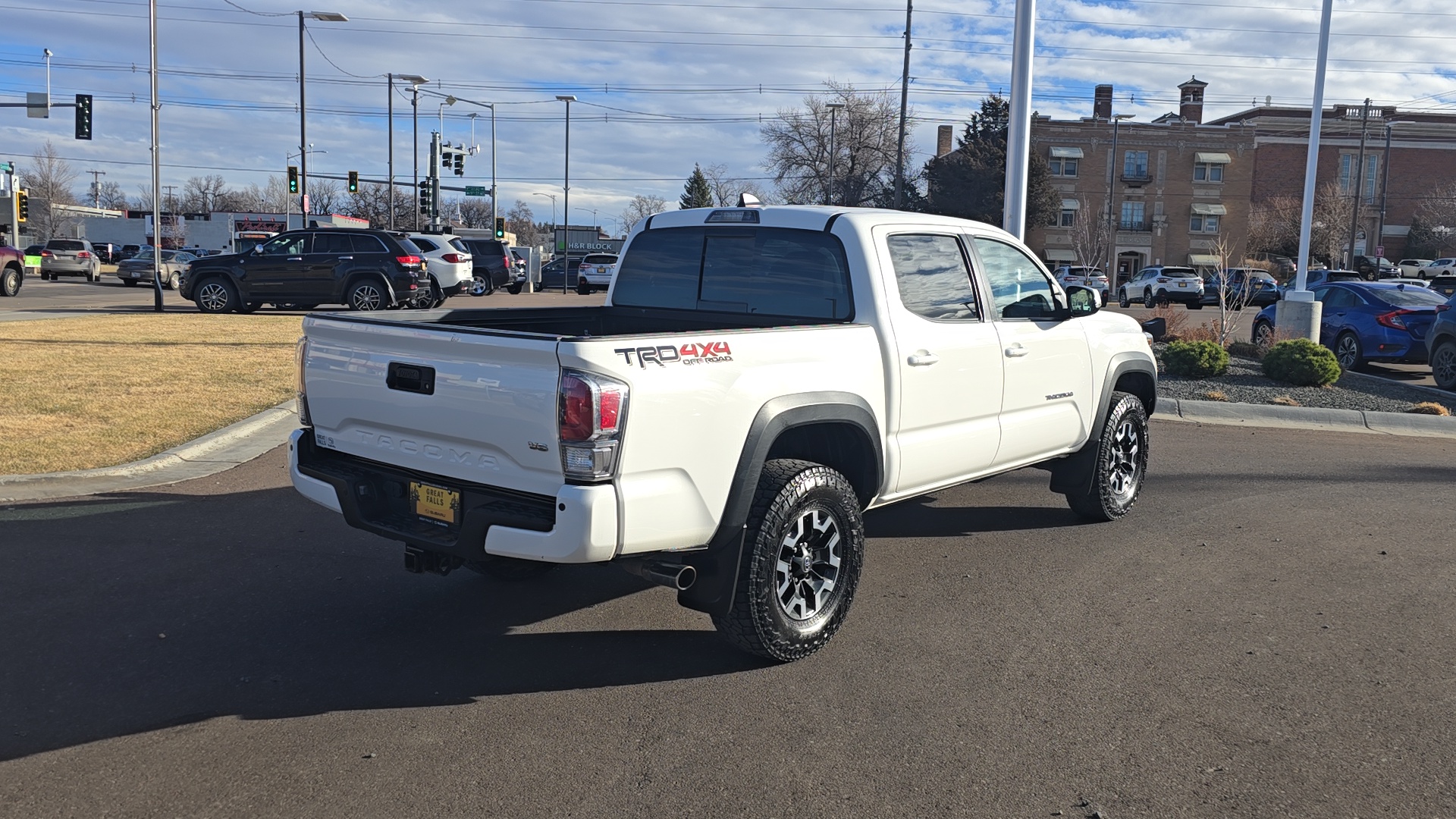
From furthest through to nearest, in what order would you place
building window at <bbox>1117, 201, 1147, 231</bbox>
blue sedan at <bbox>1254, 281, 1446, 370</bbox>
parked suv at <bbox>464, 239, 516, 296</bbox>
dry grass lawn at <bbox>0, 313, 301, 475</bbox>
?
1. building window at <bbox>1117, 201, 1147, 231</bbox>
2. parked suv at <bbox>464, 239, 516, 296</bbox>
3. blue sedan at <bbox>1254, 281, 1446, 370</bbox>
4. dry grass lawn at <bbox>0, 313, 301, 475</bbox>

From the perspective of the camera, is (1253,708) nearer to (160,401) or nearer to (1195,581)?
(1195,581)

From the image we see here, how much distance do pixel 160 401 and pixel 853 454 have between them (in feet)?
26.7

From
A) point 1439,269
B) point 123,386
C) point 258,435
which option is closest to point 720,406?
point 258,435

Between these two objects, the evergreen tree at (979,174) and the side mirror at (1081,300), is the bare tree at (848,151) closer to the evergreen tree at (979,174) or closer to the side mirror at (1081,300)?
the evergreen tree at (979,174)

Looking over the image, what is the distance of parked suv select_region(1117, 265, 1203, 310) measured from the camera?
4459cm

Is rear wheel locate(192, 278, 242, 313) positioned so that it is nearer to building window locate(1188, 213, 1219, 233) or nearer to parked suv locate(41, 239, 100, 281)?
parked suv locate(41, 239, 100, 281)

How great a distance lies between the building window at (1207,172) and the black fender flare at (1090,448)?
71.2 m

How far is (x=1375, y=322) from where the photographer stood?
56.6ft

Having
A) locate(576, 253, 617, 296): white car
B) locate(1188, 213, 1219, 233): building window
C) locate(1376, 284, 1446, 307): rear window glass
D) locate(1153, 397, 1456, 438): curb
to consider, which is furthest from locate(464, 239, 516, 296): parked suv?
locate(1188, 213, 1219, 233): building window

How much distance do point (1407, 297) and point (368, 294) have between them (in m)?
18.8

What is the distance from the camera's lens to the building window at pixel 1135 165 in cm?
7100

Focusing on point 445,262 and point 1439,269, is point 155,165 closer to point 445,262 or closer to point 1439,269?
point 445,262

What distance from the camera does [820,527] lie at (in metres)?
4.85

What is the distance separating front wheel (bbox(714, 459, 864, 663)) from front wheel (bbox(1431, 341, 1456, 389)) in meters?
13.8
